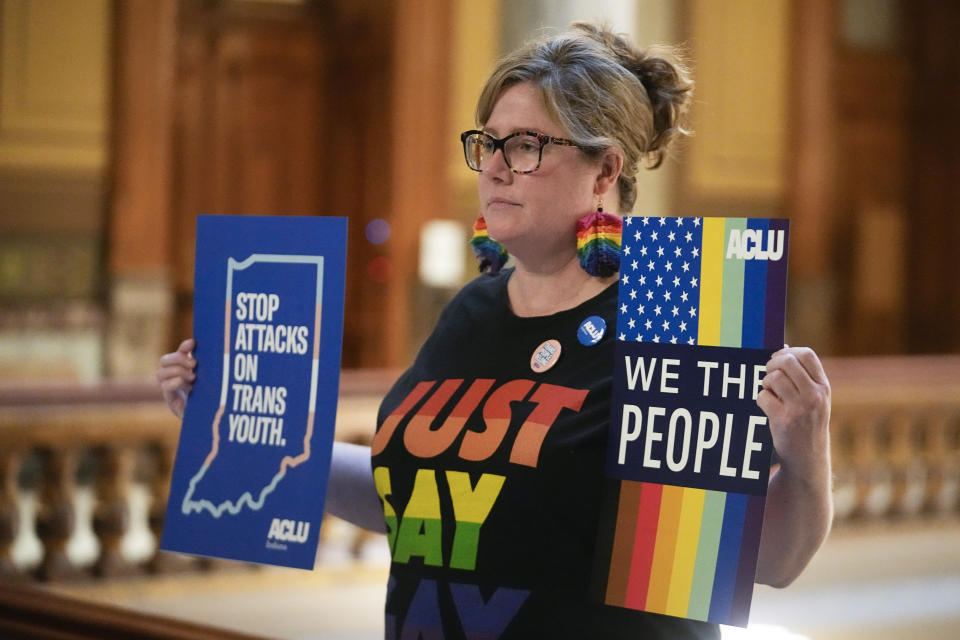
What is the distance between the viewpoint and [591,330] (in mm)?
1522

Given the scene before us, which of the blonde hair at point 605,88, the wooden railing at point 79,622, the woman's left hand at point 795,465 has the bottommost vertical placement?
Result: the wooden railing at point 79,622

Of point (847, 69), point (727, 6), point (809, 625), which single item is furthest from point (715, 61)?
point (809, 625)

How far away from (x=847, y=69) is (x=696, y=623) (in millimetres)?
10063

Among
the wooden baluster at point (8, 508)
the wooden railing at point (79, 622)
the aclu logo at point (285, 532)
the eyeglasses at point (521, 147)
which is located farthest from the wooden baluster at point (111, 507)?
the eyeglasses at point (521, 147)

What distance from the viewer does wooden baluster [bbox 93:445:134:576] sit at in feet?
13.9

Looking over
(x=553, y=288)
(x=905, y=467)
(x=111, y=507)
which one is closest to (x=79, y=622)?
(x=553, y=288)

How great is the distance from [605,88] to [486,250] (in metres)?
0.31

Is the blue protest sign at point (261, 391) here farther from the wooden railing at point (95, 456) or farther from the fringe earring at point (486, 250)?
the wooden railing at point (95, 456)

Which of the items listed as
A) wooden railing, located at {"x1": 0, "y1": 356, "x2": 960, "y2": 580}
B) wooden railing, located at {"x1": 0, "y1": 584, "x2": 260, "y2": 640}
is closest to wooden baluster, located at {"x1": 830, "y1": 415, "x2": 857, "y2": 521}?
wooden railing, located at {"x1": 0, "y1": 356, "x2": 960, "y2": 580}

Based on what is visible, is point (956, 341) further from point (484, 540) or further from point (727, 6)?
point (484, 540)

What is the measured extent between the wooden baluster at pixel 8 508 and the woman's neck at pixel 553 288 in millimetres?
2868

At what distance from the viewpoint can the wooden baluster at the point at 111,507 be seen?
13.9 feet

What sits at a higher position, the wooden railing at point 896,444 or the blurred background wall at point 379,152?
the blurred background wall at point 379,152

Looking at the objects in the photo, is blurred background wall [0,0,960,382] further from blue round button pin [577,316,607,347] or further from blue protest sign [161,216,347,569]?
blue round button pin [577,316,607,347]
